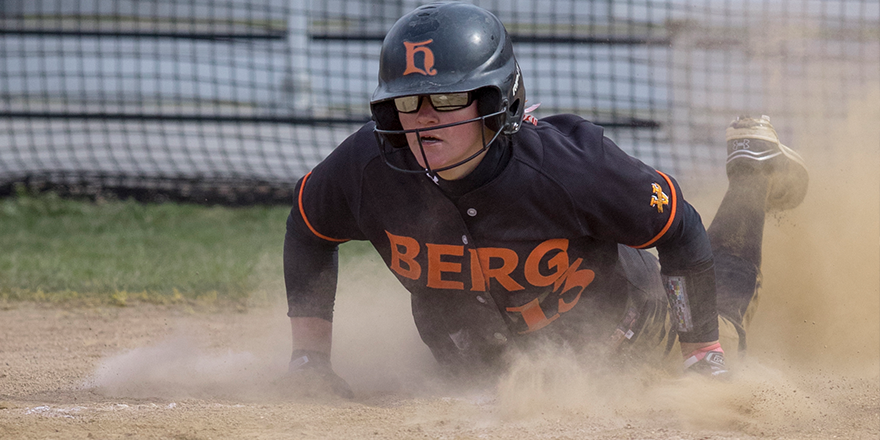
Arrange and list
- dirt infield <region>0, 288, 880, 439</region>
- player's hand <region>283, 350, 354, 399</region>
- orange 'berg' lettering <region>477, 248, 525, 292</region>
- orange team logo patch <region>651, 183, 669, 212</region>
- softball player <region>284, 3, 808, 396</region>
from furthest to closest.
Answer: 1. player's hand <region>283, 350, 354, 399</region>
2. orange 'berg' lettering <region>477, 248, 525, 292</region>
3. orange team logo patch <region>651, 183, 669, 212</region>
4. softball player <region>284, 3, 808, 396</region>
5. dirt infield <region>0, 288, 880, 439</region>

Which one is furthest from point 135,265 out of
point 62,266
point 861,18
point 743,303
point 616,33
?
point 861,18

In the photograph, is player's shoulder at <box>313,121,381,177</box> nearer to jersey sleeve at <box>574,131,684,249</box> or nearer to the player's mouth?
the player's mouth

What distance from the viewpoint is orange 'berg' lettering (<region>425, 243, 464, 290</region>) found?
3264mm

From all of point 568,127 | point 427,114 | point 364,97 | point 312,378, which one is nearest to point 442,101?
point 427,114

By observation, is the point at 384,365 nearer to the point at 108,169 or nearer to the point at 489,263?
the point at 489,263

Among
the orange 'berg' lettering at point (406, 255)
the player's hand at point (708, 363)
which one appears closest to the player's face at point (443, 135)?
the orange 'berg' lettering at point (406, 255)

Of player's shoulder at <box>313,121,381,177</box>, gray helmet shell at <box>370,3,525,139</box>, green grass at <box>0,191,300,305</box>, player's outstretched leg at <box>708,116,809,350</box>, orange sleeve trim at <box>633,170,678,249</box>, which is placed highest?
gray helmet shell at <box>370,3,525,139</box>

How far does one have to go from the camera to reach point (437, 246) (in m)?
3.27

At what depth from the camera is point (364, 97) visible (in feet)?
42.0

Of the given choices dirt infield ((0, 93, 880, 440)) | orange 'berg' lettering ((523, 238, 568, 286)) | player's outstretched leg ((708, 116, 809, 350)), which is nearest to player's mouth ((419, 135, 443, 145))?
orange 'berg' lettering ((523, 238, 568, 286))

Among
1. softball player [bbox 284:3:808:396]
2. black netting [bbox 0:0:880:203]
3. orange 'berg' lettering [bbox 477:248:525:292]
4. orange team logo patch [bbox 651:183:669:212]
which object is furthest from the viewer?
black netting [bbox 0:0:880:203]

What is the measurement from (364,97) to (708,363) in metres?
9.91

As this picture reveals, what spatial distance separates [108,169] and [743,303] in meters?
8.15

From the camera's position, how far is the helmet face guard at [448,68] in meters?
2.95
